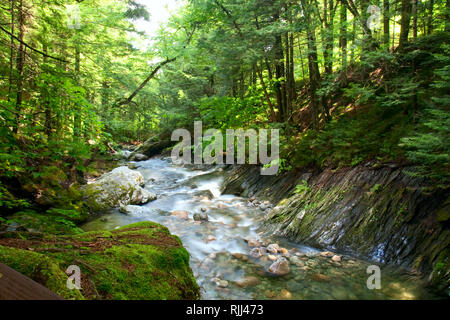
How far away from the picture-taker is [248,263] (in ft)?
17.0

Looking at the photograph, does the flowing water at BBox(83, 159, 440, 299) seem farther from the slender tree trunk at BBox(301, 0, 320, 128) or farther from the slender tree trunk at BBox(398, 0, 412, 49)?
the slender tree trunk at BBox(398, 0, 412, 49)

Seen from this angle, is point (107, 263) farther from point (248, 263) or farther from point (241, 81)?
point (241, 81)

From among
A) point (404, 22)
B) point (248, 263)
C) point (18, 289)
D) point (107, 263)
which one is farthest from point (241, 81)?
point (18, 289)

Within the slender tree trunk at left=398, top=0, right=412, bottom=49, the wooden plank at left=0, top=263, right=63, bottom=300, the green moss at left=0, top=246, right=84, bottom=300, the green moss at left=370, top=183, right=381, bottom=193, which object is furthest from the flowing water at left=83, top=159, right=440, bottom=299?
the slender tree trunk at left=398, top=0, right=412, bottom=49

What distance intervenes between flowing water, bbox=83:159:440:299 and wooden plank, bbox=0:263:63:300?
125 inches

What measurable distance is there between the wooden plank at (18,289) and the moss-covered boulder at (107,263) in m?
0.69

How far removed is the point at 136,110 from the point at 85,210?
5.85 m

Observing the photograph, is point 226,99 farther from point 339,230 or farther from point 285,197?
point 339,230

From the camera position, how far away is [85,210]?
7816mm

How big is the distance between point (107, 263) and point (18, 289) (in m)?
1.61

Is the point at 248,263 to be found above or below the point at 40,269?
below

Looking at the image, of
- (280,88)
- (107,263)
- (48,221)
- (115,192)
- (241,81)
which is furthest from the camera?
(241,81)

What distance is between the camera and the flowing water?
408cm
